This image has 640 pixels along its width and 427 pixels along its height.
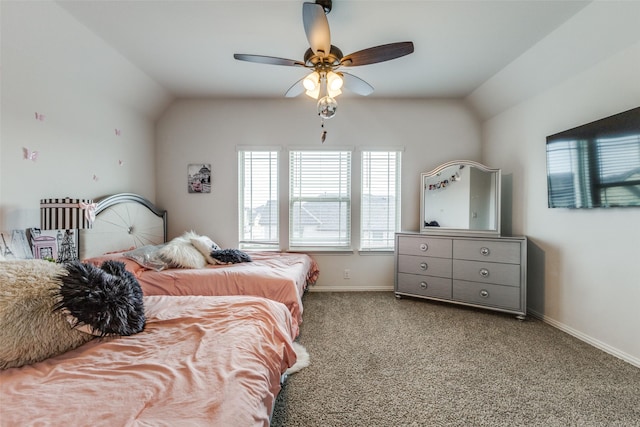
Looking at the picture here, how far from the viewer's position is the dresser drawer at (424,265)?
2945 millimetres

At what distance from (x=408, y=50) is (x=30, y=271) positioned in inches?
88.1

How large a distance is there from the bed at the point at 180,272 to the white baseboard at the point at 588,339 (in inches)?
95.1

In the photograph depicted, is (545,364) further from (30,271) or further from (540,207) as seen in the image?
(30,271)

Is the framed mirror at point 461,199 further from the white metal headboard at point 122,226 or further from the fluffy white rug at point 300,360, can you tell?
the white metal headboard at point 122,226

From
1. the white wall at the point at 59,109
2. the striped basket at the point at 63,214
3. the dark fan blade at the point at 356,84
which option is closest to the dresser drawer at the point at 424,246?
the dark fan blade at the point at 356,84

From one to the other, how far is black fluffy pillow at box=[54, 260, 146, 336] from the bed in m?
0.94

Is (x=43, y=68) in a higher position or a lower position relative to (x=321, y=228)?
higher

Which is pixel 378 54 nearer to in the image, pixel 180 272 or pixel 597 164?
pixel 597 164

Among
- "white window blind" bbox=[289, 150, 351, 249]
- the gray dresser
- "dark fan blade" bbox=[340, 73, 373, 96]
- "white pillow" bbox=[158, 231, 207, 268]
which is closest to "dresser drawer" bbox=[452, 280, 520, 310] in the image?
the gray dresser

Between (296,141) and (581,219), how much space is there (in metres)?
3.04

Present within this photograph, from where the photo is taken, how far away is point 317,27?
1494 mm

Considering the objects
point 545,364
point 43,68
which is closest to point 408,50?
point 545,364

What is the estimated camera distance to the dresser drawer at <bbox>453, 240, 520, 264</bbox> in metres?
2.64

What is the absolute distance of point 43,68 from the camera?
1.92m
